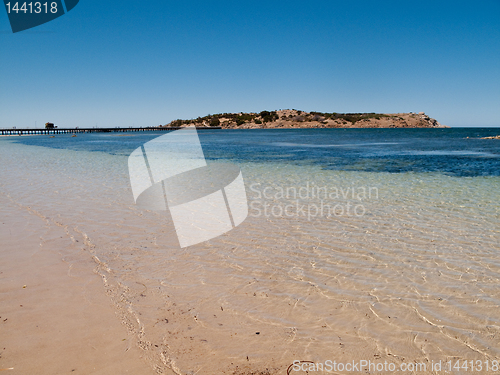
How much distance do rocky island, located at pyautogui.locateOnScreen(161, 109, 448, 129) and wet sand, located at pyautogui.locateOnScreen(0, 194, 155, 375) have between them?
171m

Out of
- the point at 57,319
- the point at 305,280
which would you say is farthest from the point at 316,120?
the point at 57,319

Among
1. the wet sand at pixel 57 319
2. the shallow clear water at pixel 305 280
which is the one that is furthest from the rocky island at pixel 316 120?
the wet sand at pixel 57 319

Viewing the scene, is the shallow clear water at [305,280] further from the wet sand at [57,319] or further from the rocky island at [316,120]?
the rocky island at [316,120]

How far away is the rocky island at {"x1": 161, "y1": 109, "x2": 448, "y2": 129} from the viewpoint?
175375mm

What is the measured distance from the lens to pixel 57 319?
11.7ft

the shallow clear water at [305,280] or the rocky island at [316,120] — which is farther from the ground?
the rocky island at [316,120]

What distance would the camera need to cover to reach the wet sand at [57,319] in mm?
2941

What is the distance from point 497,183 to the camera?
12.9 m

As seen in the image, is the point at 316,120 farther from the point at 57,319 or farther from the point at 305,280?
the point at 57,319

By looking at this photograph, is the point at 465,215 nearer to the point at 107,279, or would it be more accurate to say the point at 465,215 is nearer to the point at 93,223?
the point at 107,279

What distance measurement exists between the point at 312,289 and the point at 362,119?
623 ft

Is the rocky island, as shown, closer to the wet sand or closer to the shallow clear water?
the shallow clear water

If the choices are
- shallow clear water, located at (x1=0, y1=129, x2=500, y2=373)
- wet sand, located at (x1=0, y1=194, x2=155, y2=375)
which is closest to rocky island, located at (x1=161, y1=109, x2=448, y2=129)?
shallow clear water, located at (x1=0, y1=129, x2=500, y2=373)

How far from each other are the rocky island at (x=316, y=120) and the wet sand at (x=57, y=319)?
170913 mm
